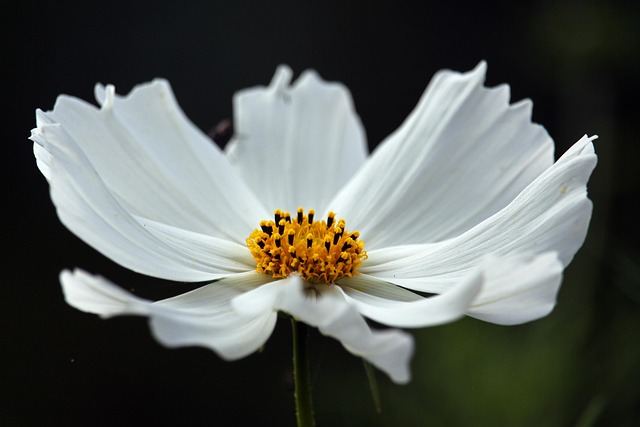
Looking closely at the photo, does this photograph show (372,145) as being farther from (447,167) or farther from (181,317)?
(181,317)

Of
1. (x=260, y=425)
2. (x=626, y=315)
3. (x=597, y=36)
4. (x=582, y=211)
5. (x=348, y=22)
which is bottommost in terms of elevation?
(x=582, y=211)

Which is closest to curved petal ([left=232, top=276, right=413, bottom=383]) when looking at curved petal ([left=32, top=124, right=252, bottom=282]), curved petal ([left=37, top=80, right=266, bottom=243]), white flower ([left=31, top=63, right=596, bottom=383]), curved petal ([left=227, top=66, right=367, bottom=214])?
white flower ([left=31, top=63, right=596, bottom=383])

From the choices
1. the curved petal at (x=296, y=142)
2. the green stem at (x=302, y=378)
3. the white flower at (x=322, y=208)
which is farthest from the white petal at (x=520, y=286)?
the curved petal at (x=296, y=142)

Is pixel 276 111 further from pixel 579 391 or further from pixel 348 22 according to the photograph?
pixel 348 22

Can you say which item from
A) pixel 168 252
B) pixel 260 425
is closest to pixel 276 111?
pixel 168 252

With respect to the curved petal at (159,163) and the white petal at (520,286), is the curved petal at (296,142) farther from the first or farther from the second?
the white petal at (520,286)

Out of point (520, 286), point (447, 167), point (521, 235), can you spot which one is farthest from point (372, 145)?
point (520, 286)
